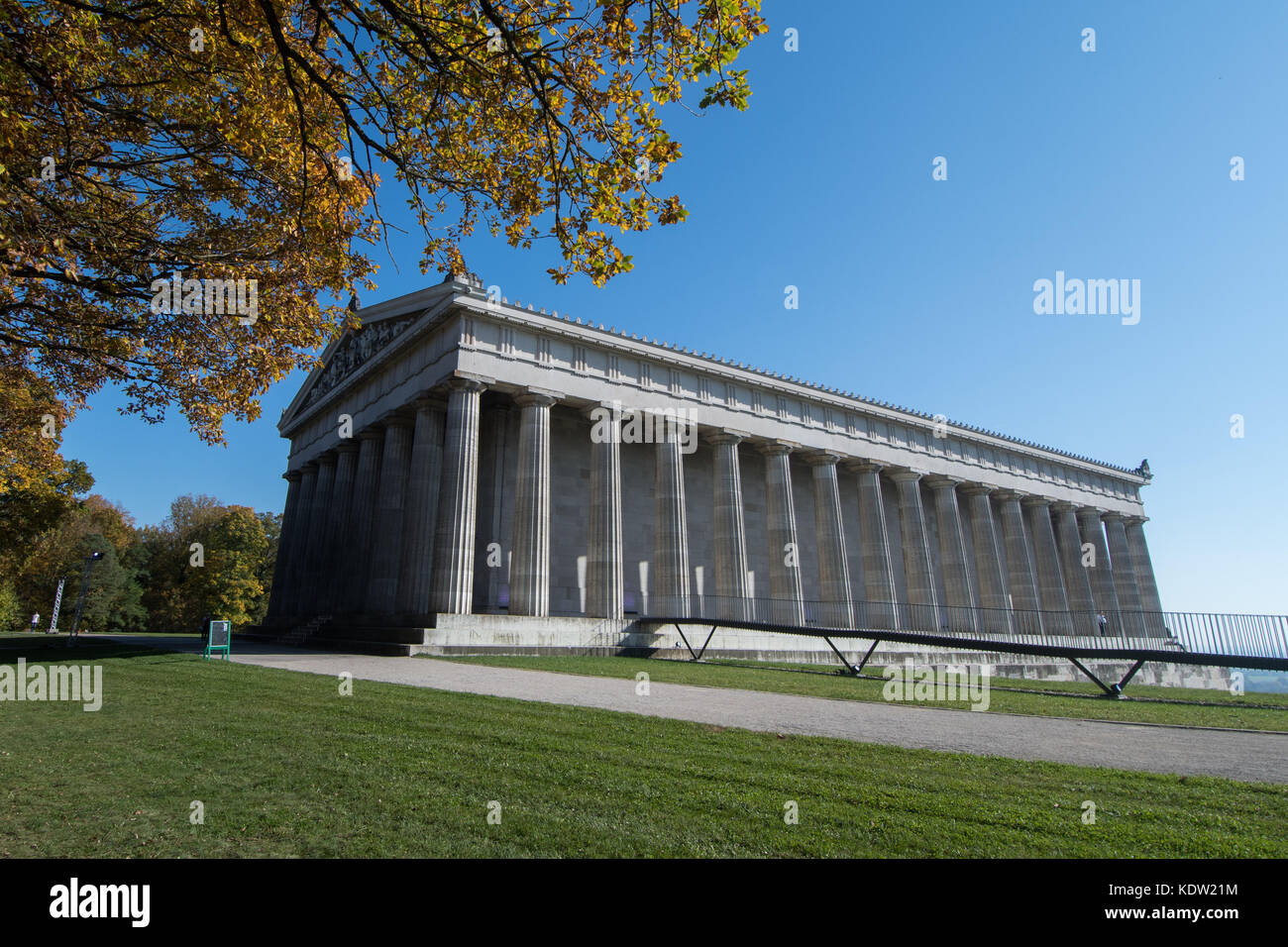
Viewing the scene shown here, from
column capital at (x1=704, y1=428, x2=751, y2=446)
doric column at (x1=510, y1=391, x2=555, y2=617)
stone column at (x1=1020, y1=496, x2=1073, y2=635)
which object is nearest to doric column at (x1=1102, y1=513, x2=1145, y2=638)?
stone column at (x1=1020, y1=496, x2=1073, y2=635)

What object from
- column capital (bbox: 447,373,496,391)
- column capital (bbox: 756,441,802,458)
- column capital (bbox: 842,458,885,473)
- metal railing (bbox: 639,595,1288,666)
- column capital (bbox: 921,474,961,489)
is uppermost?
column capital (bbox: 447,373,496,391)

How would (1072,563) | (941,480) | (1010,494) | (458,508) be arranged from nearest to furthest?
(458,508), (941,480), (1010,494), (1072,563)

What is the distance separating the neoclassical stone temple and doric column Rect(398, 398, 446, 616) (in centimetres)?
10

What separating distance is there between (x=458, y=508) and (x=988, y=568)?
3682 centimetres

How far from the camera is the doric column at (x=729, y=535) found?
105 ft

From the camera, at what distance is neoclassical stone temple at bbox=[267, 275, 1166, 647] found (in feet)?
91.8

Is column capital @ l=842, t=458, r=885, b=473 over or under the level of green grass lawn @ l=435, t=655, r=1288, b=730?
over

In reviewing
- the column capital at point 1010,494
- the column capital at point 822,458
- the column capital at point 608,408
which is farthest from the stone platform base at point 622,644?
the column capital at point 1010,494

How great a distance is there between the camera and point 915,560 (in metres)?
40.7

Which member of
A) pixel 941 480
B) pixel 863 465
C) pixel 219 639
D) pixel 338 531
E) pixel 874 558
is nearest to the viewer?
pixel 219 639

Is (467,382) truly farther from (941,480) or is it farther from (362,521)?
(941,480)

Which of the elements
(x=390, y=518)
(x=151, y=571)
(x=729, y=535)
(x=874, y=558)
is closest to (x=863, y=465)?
(x=874, y=558)

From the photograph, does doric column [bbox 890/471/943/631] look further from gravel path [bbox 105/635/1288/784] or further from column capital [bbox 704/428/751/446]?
gravel path [bbox 105/635/1288/784]
